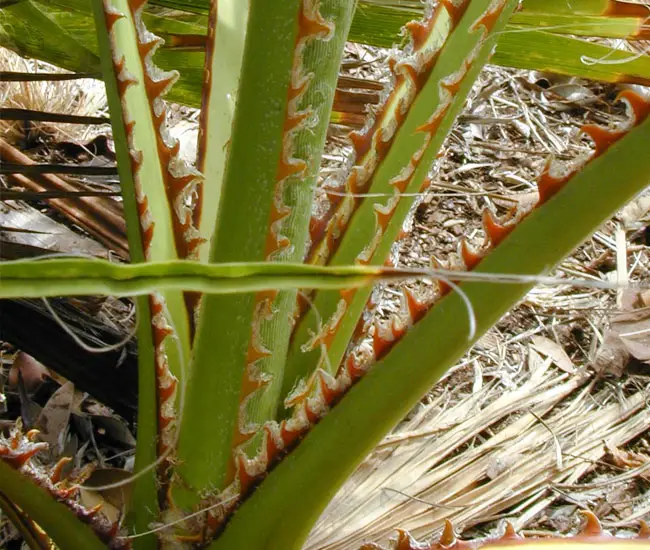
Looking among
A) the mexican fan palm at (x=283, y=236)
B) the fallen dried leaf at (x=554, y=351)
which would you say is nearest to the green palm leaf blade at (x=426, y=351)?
the mexican fan palm at (x=283, y=236)

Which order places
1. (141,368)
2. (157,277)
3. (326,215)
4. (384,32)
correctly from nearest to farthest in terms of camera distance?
(157,277) < (141,368) < (326,215) < (384,32)

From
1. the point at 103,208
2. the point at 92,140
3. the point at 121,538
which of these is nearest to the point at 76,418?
the point at 103,208

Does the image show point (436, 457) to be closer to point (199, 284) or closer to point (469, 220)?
point (469, 220)

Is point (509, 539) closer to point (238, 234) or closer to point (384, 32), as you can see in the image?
point (238, 234)

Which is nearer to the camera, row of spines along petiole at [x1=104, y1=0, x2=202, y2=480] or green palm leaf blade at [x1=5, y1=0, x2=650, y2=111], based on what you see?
row of spines along petiole at [x1=104, y1=0, x2=202, y2=480]

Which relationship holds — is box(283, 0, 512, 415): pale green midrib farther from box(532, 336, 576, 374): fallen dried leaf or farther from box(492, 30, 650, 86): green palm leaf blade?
box(532, 336, 576, 374): fallen dried leaf

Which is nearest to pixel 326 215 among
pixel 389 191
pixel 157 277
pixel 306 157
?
pixel 389 191

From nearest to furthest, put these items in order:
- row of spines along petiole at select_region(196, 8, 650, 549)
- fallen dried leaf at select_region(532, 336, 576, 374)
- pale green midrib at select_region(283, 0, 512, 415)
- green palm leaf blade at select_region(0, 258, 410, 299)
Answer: green palm leaf blade at select_region(0, 258, 410, 299) < row of spines along petiole at select_region(196, 8, 650, 549) < pale green midrib at select_region(283, 0, 512, 415) < fallen dried leaf at select_region(532, 336, 576, 374)

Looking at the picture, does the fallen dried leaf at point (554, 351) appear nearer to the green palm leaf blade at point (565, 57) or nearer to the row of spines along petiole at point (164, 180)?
the green palm leaf blade at point (565, 57)

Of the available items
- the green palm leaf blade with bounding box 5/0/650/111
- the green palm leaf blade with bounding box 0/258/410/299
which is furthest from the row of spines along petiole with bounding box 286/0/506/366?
the green palm leaf blade with bounding box 0/258/410/299
